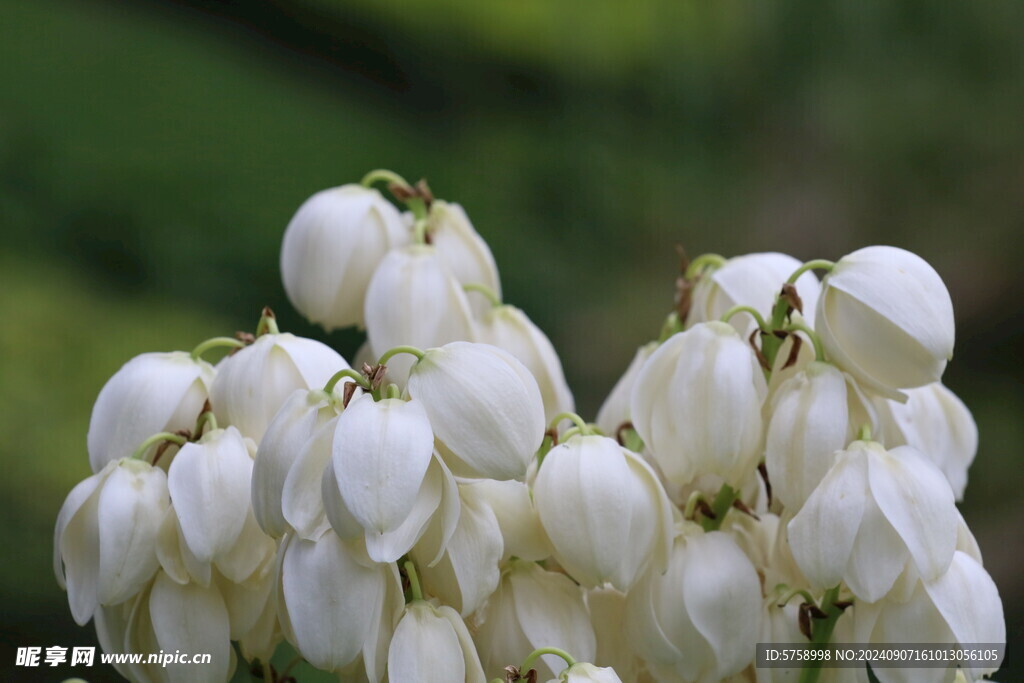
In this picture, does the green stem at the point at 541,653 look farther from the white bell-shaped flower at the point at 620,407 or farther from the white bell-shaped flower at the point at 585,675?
the white bell-shaped flower at the point at 620,407

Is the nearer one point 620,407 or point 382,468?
point 382,468

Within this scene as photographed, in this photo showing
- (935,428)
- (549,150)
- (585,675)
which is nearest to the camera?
(585,675)

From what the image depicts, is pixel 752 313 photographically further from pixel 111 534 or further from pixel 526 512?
pixel 111 534

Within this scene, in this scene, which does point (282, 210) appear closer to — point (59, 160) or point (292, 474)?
point (59, 160)

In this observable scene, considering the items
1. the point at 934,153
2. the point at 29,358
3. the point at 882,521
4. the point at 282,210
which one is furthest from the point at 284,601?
the point at 934,153

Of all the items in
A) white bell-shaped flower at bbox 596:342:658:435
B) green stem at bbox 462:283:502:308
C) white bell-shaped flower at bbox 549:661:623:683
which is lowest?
white bell-shaped flower at bbox 549:661:623:683

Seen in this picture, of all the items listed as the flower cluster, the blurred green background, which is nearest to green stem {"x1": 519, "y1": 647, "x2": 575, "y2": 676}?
the flower cluster

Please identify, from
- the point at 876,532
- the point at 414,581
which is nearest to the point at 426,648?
the point at 414,581

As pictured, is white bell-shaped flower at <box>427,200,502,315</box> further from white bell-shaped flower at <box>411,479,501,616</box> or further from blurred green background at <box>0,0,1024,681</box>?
blurred green background at <box>0,0,1024,681</box>
